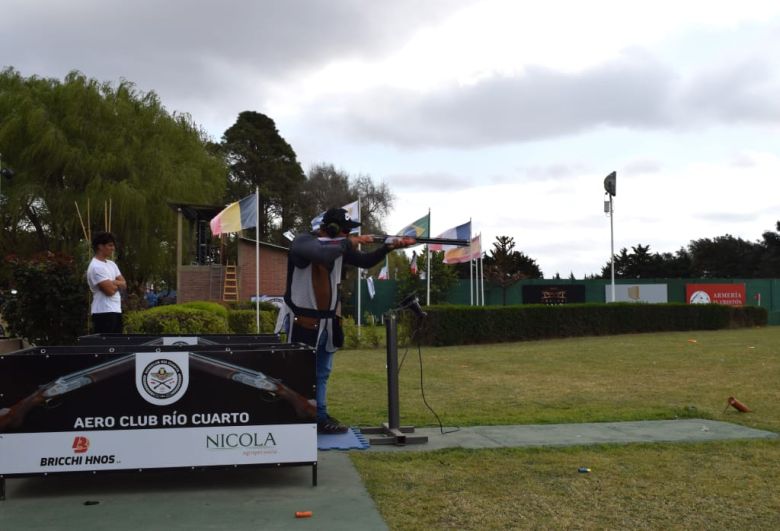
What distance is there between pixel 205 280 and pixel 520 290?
1655 centimetres

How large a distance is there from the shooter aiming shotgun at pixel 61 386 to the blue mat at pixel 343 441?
6.24 ft

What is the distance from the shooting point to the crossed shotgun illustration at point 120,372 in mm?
4316

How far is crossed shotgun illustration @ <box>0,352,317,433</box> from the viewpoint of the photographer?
4316 mm

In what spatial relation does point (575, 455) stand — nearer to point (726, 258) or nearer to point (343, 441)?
point (343, 441)

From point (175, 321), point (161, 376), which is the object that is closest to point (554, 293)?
point (175, 321)

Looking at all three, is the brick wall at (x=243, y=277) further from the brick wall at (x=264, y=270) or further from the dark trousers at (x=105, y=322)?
the dark trousers at (x=105, y=322)

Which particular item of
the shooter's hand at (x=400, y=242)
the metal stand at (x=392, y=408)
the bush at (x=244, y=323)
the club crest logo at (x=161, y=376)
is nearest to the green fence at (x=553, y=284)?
the bush at (x=244, y=323)

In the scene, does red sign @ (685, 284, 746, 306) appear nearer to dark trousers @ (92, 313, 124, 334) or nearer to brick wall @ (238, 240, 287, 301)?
brick wall @ (238, 240, 287, 301)

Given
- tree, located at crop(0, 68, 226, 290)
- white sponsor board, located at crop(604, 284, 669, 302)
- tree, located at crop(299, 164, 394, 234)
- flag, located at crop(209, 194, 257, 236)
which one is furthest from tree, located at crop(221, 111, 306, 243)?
flag, located at crop(209, 194, 257, 236)

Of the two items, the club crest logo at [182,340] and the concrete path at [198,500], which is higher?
the club crest logo at [182,340]

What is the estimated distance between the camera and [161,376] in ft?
14.7

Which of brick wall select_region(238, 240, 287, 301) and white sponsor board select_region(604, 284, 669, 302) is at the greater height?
brick wall select_region(238, 240, 287, 301)

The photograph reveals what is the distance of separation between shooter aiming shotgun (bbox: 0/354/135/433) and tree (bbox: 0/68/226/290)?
1036 inches

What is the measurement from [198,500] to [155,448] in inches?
16.3
